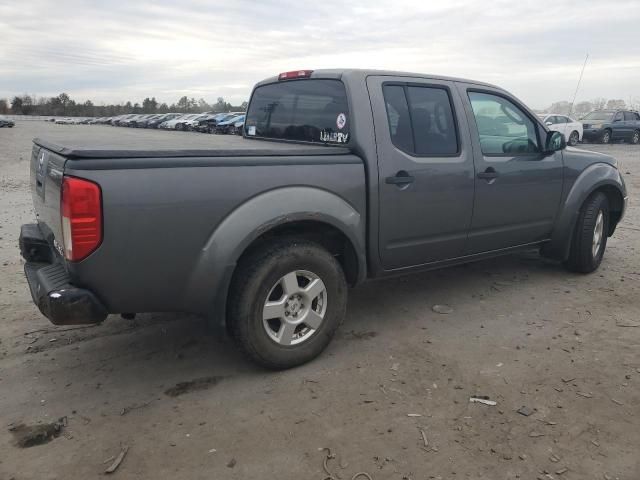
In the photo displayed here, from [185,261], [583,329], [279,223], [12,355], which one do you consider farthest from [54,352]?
[583,329]

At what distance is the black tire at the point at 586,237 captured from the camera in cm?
516

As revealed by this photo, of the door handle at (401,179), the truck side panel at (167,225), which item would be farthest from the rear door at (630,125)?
the truck side panel at (167,225)

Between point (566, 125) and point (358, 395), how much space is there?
74.7ft

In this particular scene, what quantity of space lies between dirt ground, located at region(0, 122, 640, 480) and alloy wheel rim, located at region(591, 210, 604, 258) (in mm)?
708

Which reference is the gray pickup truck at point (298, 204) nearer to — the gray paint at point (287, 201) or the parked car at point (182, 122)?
the gray paint at point (287, 201)

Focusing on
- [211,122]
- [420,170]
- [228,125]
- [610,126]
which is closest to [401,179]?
[420,170]

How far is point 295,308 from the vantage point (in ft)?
11.2

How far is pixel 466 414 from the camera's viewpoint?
2926mm

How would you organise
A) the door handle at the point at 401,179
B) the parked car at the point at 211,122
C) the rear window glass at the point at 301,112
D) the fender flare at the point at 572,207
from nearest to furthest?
the door handle at the point at 401,179 → the rear window glass at the point at 301,112 → the fender flare at the point at 572,207 → the parked car at the point at 211,122

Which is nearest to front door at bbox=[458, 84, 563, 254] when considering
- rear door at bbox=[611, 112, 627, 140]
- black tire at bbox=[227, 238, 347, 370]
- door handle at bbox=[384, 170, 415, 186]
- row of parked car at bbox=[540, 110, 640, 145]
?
door handle at bbox=[384, 170, 415, 186]

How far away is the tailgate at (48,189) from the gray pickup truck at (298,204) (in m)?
0.02

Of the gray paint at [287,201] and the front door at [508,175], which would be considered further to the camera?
the front door at [508,175]

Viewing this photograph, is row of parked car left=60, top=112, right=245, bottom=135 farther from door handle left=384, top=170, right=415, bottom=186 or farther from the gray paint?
door handle left=384, top=170, right=415, bottom=186

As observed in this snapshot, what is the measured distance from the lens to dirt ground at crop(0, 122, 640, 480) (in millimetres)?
2537
